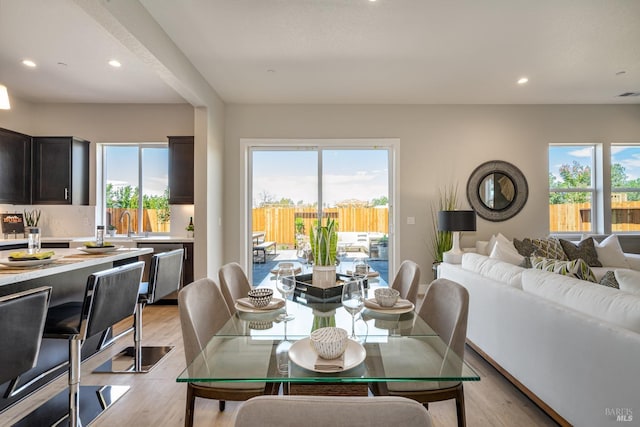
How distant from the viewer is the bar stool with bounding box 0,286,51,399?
1.22 m

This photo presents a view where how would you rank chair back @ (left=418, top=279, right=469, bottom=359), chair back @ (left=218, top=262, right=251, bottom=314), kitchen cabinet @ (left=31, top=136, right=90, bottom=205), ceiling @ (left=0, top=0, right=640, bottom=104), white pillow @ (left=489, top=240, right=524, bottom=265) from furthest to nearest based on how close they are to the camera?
kitchen cabinet @ (left=31, top=136, right=90, bottom=205), white pillow @ (left=489, top=240, right=524, bottom=265), ceiling @ (left=0, top=0, right=640, bottom=104), chair back @ (left=218, top=262, right=251, bottom=314), chair back @ (left=418, top=279, right=469, bottom=359)

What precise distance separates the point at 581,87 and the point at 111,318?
221 inches

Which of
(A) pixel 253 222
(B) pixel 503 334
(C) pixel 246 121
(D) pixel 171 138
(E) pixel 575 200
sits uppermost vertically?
(C) pixel 246 121

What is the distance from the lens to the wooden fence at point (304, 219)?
191 inches

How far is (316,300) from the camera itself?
193 cm

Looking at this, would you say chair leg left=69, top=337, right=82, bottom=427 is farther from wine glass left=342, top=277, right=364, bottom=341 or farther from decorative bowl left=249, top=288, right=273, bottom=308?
wine glass left=342, top=277, right=364, bottom=341

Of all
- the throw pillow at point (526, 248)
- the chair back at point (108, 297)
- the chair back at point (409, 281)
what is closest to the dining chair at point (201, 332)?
the chair back at point (108, 297)

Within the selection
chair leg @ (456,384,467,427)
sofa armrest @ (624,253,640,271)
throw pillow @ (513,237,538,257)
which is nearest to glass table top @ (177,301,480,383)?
chair leg @ (456,384,467,427)

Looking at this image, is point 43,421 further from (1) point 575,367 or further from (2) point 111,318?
(1) point 575,367

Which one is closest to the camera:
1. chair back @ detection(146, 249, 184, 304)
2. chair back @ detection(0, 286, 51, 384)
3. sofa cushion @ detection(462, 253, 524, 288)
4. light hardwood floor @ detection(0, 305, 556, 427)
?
chair back @ detection(0, 286, 51, 384)

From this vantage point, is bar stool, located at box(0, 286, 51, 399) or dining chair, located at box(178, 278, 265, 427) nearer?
bar stool, located at box(0, 286, 51, 399)

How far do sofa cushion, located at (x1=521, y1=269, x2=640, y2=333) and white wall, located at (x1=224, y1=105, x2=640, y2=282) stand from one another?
9.06 feet

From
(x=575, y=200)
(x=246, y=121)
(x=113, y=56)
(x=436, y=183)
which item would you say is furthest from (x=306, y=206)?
(x=575, y=200)

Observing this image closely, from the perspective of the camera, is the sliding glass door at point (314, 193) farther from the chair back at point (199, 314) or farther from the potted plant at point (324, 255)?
the chair back at point (199, 314)
